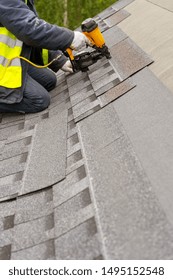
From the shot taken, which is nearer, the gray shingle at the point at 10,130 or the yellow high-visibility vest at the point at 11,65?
the gray shingle at the point at 10,130

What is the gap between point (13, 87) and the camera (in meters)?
3.28

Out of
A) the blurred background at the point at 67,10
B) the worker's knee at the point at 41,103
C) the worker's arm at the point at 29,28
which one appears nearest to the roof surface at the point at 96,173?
the worker's knee at the point at 41,103

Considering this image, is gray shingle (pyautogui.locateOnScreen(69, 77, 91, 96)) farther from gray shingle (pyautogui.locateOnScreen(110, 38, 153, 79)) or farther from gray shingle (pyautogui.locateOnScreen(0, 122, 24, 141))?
gray shingle (pyautogui.locateOnScreen(0, 122, 24, 141))

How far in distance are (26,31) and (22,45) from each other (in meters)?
0.26

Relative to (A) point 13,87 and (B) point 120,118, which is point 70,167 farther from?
(A) point 13,87

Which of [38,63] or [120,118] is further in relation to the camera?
[38,63]

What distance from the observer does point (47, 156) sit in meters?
2.33

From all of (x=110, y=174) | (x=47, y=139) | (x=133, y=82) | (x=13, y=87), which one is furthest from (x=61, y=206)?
(x=13, y=87)

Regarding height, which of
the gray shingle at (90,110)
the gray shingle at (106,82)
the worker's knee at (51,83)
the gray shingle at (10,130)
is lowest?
the gray shingle at (10,130)

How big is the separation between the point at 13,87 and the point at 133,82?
3.97 feet

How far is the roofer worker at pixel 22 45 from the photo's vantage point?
303 centimetres

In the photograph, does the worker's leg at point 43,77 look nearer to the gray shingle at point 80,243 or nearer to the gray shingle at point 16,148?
the gray shingle at point 16,148

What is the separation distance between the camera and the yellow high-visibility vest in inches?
128

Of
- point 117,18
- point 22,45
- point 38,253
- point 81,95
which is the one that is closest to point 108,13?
point 117,18
